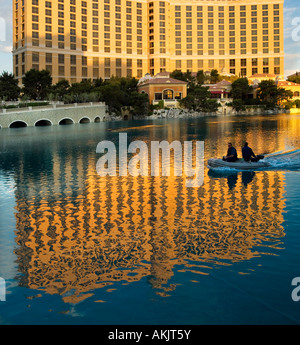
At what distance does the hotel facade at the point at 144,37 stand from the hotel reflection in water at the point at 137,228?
115337 millimetres

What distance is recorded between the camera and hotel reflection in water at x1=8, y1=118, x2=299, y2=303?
428 inches

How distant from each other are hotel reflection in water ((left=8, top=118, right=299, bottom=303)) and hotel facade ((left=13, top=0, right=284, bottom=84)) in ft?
378

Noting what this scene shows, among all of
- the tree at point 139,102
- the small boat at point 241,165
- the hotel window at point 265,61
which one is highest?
the hotel window at point 265,61

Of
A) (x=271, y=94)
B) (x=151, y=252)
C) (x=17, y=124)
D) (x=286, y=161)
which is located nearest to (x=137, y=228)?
(x=151, y=252)

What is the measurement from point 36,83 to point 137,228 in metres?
95.4

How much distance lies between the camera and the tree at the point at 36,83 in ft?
331

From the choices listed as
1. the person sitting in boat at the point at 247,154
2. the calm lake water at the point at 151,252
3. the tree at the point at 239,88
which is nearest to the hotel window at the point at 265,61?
the tree at the point at 239,88

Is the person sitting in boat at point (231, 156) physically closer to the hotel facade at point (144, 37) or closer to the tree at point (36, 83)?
the tree at point (36, 83)

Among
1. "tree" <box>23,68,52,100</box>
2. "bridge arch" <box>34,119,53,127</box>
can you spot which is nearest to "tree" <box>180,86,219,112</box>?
"tree" <box>23,68,52,100</box>

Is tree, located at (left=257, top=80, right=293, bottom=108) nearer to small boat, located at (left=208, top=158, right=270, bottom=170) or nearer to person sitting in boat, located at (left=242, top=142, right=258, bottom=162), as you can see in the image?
person sitting in boat, located at (left=242, top=142, right=258, bottom=162)

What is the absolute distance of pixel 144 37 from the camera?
15100cm

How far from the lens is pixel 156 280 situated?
10.4 metres
